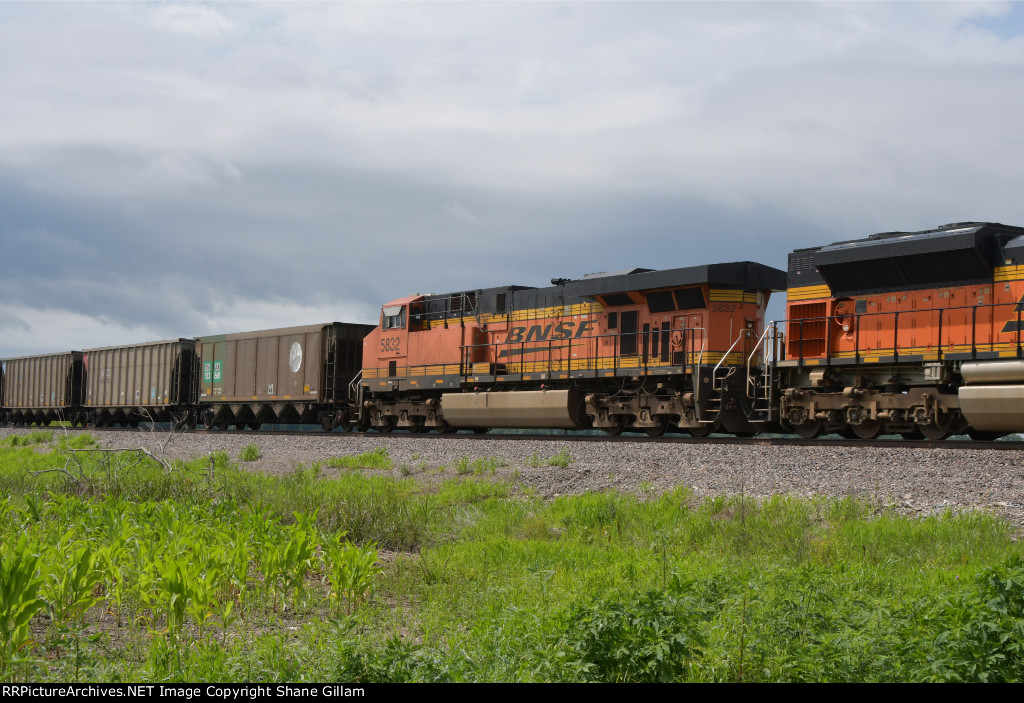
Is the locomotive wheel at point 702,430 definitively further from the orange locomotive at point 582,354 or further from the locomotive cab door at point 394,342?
the locomotive cab door at point 394,342

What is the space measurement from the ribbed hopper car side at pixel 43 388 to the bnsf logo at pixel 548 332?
1057 inches

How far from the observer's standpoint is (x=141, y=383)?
35.4 metres

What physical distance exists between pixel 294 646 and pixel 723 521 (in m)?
4.78

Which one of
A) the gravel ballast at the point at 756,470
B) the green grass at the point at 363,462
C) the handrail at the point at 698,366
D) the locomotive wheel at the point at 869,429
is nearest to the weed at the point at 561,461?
the gravel ballast at the point at 756,470

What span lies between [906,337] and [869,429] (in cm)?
165

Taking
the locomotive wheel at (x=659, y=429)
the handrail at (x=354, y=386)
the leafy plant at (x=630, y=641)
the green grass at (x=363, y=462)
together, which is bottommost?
the green grass at (x=363, y=462)

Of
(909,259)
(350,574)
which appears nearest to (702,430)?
(909,259)

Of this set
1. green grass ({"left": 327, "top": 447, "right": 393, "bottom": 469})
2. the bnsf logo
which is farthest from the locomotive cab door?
green grass ({"left": 327, "top": 447, "right": 393, "bottom": 469})

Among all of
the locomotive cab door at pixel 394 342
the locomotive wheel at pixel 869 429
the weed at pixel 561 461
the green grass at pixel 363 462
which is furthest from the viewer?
the locomotive cab door at pixel 394 342

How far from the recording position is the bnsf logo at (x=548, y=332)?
2009 centimetres

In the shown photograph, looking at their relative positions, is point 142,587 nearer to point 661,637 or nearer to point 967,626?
point 661,637

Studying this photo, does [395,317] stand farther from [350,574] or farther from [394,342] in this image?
[350,574]

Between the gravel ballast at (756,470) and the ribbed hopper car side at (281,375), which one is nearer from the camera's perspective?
the gravel ballast at (756,470)
